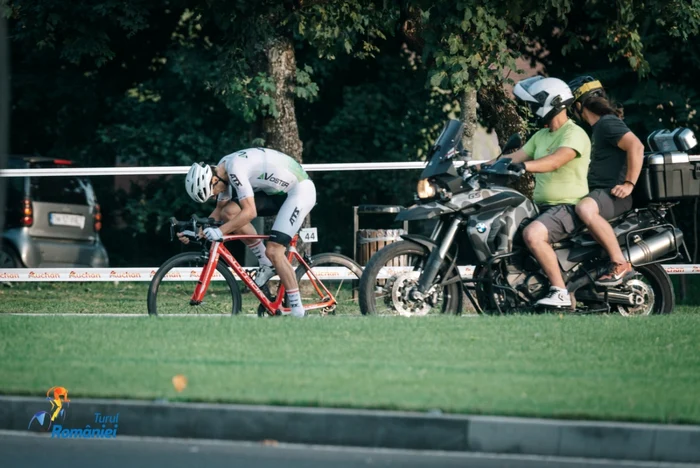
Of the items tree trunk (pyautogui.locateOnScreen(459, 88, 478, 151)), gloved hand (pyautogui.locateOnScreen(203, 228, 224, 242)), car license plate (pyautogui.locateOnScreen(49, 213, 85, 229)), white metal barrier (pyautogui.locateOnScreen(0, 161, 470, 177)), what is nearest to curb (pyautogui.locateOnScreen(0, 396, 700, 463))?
gloved hand (pyautogui.locateOnScreen(203, 228, 224, 242))

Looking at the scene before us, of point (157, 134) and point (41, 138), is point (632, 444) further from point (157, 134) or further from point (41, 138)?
point (41, 138)

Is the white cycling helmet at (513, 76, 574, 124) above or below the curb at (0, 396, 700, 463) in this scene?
above

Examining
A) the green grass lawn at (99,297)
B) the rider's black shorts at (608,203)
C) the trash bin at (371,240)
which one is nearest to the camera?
the rider's black shorts at (608,203)

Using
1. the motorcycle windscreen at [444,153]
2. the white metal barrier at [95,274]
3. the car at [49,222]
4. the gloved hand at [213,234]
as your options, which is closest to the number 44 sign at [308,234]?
the gloved hand at [213,234]

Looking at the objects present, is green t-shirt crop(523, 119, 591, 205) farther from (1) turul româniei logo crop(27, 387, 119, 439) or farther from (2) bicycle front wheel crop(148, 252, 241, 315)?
(1) turul româniei logo crop(27, 387, 119, 439)

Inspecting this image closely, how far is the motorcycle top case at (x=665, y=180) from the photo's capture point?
10.7 meters

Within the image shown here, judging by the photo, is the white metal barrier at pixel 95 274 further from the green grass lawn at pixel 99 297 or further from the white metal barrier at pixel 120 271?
the green grass lawn at pixel 99 297

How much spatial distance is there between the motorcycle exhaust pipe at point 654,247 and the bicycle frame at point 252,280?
108 inches

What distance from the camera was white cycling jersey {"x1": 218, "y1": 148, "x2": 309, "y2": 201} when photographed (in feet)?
36.4

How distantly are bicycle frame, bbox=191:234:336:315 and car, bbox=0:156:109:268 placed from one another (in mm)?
6111

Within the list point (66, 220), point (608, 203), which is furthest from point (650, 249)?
point (66, 220)

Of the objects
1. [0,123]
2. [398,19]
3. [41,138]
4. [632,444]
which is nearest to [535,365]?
[632,444]

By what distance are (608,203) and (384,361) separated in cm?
324

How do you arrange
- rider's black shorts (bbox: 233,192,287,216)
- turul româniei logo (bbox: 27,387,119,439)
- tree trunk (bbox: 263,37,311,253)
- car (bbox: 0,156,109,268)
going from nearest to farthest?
1. turul româniei logo (bbox: 27,387,119,439)
2. rider's black shorts (bbox: 233,192,287,216)
3. car (bbox: 0,156,109,268)
4. tree trunk (bbox: 263,37,311,253)
